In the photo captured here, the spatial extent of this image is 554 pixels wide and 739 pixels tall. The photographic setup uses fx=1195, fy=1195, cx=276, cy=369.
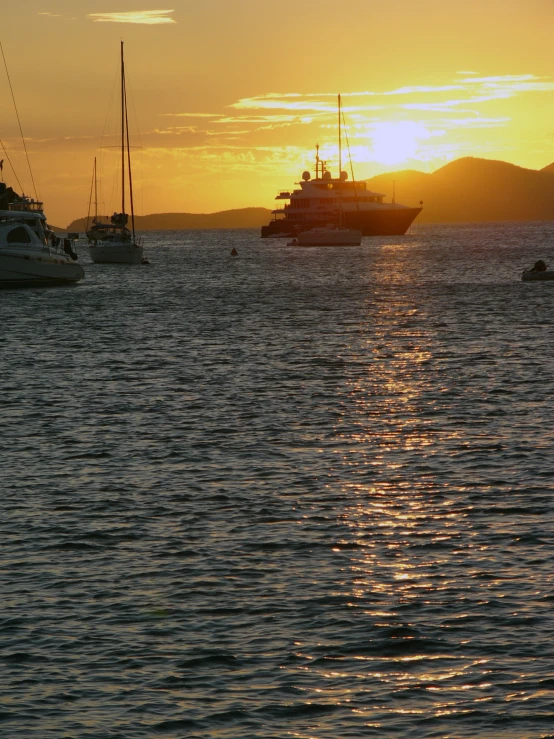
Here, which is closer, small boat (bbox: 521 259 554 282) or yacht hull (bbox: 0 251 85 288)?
yacht hull (bbox: 0 251 85 288)

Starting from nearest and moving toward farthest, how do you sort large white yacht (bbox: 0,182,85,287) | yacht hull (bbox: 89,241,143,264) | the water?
1. the water
2. large white yacht (bbox: 0,182,85,287)
3. yacht hull (bbox: 89,241,143,264)

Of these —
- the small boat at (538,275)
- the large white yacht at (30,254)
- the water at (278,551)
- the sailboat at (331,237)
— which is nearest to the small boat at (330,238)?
the sailboat at (331,237)

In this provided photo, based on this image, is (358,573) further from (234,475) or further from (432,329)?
(432,329)

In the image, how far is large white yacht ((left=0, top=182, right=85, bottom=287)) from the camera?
6269cm

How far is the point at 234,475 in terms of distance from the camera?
737 inches

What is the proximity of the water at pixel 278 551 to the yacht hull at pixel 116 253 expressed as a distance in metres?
73.4

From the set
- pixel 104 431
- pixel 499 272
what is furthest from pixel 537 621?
pixel 499 272

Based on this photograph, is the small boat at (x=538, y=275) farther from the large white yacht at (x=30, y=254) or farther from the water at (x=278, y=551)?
the water at (x=278, y=551)

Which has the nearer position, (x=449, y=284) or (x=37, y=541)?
(x=37, y=541)

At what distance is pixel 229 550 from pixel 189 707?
4.60m

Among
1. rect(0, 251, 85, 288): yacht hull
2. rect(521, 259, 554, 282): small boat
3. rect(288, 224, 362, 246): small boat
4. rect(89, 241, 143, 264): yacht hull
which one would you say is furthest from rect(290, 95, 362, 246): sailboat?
rect(0, 251, 85, 288): yacht hull

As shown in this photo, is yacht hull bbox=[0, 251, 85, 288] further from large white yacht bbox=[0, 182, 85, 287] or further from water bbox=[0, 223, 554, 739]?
water bbox=[0, 223, 554, 739]

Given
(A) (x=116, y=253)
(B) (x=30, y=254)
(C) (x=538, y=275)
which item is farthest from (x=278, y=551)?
(A) (x=116, y=253)

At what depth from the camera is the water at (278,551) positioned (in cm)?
990
